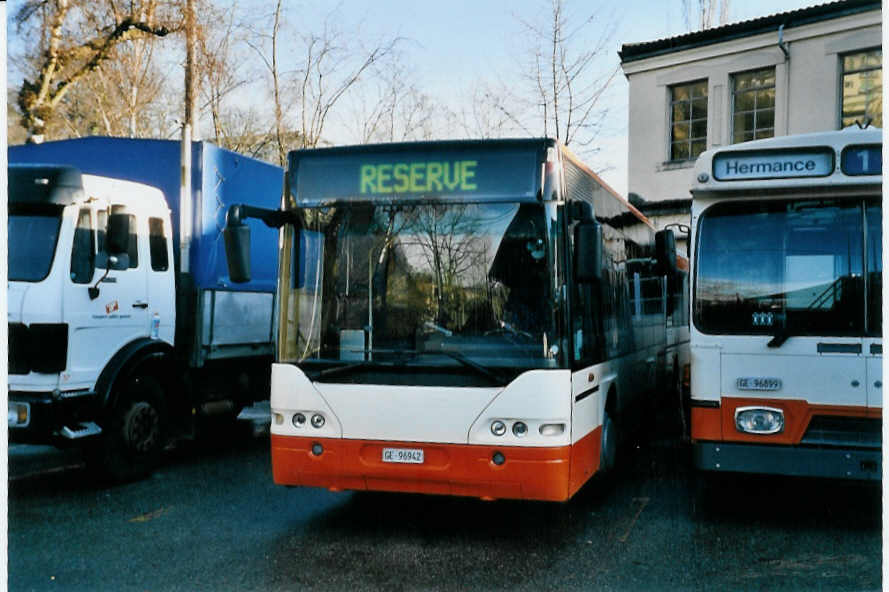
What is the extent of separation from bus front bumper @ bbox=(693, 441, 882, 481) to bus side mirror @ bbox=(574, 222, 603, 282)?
1.68 m

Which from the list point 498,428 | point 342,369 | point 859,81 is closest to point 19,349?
point 342,369

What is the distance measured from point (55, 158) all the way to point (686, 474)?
7.16 metres

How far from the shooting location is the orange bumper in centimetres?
576

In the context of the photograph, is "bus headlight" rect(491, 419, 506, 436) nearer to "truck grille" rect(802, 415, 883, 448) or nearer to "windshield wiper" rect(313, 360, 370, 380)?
"windshield wiper" rect(313, 360, 370, 380)

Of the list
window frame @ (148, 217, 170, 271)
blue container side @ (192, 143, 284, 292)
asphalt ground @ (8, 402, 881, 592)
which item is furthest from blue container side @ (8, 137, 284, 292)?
asphalt ground @ (8, 402, 881, 592)

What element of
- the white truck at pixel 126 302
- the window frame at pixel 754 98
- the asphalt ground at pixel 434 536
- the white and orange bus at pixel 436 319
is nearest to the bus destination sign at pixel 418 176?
the white and orange bus at pixel 436 319

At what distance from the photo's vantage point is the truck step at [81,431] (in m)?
7.29

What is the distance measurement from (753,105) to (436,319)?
14.4 meters

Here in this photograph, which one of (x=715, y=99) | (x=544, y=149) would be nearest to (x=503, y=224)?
(x=544, y=149)

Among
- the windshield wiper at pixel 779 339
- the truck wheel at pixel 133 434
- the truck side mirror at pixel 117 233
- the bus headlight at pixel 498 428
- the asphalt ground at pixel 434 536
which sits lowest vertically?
the asphalt ground at pixel 434 536

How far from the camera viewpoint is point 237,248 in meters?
6.15

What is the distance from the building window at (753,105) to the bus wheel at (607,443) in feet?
40.4

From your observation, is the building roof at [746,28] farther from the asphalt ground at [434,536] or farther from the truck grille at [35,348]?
the truck grille at [35,348]

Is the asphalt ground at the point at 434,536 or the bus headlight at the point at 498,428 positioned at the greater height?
the bus headlight at the point at 498,428
